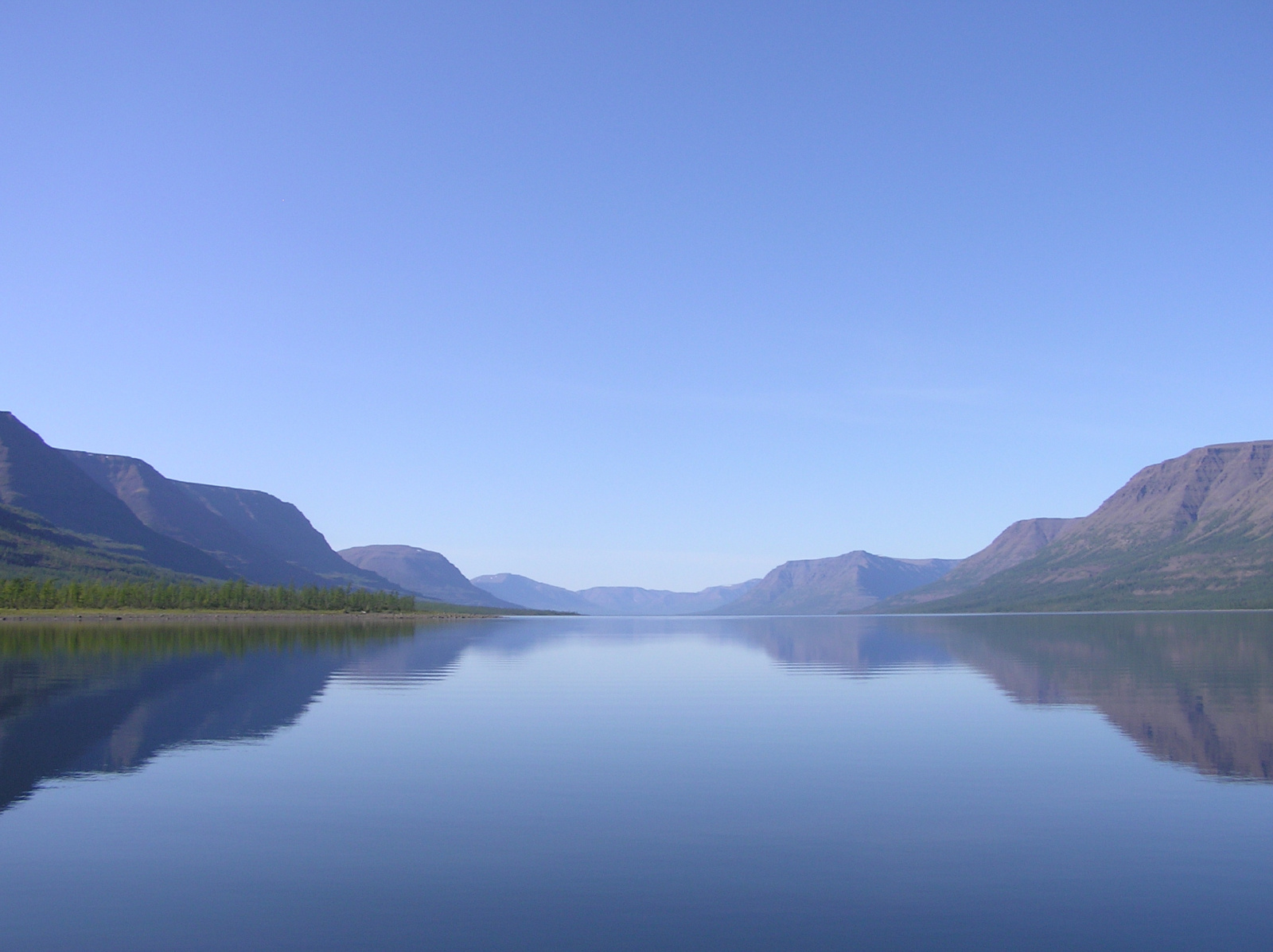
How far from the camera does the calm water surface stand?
17.9m

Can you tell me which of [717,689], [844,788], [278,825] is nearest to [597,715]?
[717,689]

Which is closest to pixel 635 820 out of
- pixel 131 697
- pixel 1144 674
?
pixel 131 697

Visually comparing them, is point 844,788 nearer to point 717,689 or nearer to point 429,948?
point 429,948

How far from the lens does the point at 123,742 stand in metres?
38.4

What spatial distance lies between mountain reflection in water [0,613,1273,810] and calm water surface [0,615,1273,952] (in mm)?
427

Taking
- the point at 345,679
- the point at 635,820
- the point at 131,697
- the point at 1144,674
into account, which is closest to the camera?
the point at 635,820

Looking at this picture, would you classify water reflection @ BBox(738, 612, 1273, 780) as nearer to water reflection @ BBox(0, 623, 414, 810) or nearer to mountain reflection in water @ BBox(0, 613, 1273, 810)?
mountain reflection in water @ BBox(0, 613, 1273, 810)

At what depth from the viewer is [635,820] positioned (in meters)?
26.1

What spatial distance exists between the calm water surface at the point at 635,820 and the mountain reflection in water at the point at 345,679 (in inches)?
16.8

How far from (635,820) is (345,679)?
2022 inches

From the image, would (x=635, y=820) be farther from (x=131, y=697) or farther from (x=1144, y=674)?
(x=1144, y=674)

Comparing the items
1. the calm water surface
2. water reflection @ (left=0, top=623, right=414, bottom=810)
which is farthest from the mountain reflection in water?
the calm water surface

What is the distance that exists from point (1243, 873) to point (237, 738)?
37.8 metres

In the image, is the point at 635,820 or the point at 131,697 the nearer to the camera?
the point at 635,820
